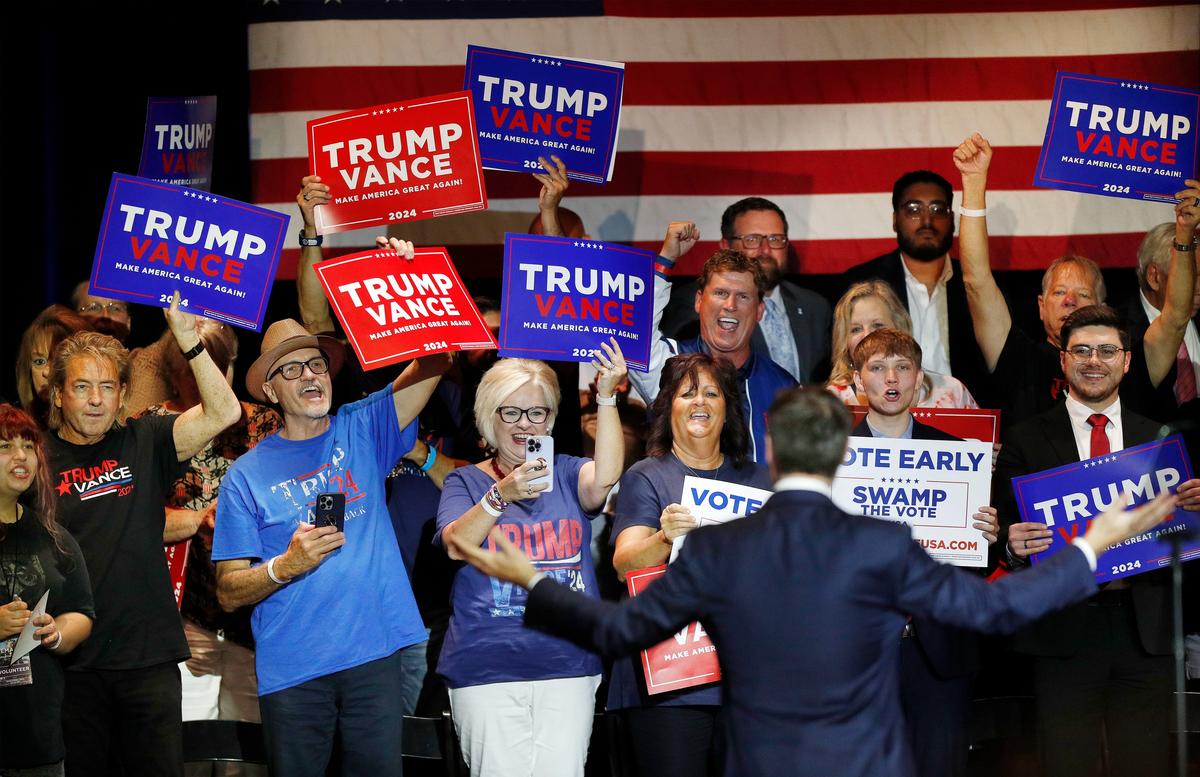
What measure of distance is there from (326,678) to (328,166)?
76.2 inches

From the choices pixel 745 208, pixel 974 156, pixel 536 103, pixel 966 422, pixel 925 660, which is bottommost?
pixel 925 660

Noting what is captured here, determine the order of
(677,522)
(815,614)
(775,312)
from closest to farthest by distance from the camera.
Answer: (815,614)
(677,522)
(775,312)

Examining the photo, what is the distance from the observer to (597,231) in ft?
21.5

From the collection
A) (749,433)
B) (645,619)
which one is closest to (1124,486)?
(749,433)

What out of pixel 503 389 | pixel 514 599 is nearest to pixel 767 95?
pixel 503 389

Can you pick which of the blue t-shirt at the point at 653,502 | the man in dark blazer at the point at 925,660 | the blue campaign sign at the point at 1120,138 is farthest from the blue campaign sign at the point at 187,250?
the blue campaign sign at the point at 1120,138

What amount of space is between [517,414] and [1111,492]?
6.26 ft

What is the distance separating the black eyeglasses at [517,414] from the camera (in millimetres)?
4254

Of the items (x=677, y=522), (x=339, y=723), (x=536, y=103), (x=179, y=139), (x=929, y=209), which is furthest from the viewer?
(x=179, y=139)

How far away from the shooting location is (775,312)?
5477 mm

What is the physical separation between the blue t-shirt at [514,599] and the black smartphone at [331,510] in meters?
0.32

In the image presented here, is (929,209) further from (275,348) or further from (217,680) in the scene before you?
(217,680)

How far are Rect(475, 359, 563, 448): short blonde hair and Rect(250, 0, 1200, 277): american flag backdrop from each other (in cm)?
229

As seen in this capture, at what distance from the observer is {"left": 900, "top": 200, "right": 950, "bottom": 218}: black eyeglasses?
18.3 feet
